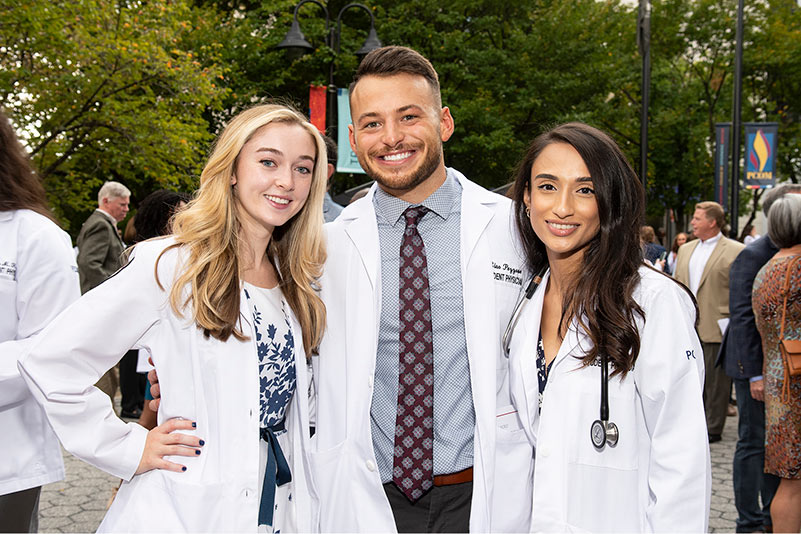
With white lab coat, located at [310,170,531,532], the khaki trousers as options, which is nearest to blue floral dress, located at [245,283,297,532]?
white lab coat, located at [310,170,531,532]

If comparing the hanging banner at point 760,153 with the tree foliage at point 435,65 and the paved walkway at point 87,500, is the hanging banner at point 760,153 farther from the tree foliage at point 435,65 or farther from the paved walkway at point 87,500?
the paved walkway at point 87,500

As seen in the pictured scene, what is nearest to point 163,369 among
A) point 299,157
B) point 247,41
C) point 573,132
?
point 299,157

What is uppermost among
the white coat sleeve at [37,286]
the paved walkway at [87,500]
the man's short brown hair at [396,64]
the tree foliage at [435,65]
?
the tree foliage at [435,65]

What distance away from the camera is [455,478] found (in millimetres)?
2795

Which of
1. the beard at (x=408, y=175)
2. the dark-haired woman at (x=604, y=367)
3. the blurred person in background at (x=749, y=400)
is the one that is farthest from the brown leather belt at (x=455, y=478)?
the blurred person in background at (x=749, y=400)

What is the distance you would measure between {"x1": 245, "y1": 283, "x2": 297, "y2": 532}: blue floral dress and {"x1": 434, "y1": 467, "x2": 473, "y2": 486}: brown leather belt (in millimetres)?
596

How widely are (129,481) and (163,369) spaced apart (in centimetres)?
42

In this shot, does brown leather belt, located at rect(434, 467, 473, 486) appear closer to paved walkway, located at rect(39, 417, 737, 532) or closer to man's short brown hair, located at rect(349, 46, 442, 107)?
man's short brown hair, located at rect(349, 46, 442, 107)

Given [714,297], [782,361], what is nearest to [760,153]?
[714,297]

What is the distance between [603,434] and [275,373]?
120 centimetres

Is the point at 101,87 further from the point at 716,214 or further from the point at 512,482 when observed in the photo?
the point at 512,482

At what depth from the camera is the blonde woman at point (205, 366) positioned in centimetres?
228

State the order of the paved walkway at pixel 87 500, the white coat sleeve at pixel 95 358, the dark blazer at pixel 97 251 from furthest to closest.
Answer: the dark blazer at pixel 97 251 → the paved walkway at pixel 87 500 → the white coat sleeve at pixel 95 358

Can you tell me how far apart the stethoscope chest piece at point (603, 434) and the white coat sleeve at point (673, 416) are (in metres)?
0.13
